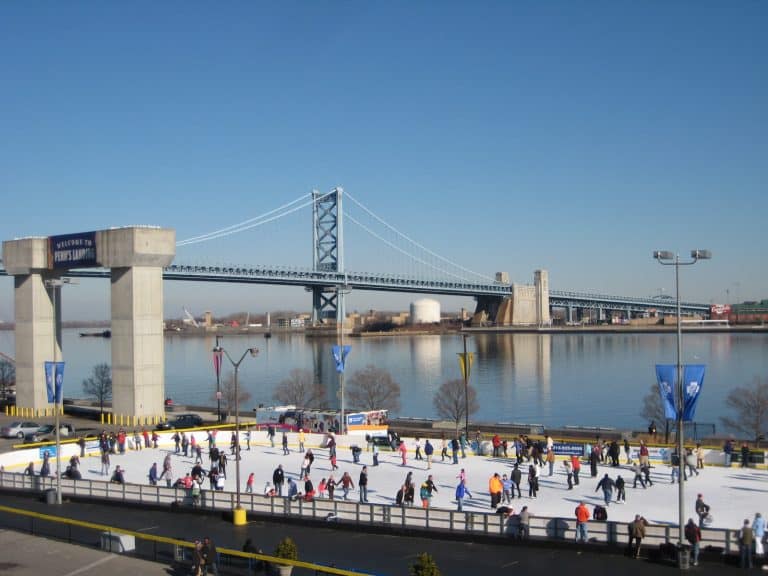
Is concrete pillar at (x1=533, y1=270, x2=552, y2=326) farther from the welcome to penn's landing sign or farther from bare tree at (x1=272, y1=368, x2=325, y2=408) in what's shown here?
Result: the welcome to penn's landing sign

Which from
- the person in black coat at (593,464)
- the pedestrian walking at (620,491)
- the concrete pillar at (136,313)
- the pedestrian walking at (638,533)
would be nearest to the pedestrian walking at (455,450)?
the person in black coat at (593,464)

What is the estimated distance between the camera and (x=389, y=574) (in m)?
15.0

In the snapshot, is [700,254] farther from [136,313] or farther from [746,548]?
[136,313]

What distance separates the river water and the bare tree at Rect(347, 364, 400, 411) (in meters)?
1.68

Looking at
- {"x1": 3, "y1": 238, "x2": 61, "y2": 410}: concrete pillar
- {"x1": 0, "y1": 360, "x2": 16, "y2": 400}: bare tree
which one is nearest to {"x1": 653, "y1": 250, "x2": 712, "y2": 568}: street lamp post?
{"x1": 3, "y1": 238, "x2": 61, "y2": 410}: concrete pillar

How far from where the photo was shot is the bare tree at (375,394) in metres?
53.8

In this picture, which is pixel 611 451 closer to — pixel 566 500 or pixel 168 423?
pixel 566 500

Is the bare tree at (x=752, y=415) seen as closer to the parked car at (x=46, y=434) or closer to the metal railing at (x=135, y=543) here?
the parked car at (x=46, y=434)

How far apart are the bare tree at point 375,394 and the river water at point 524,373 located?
1.68 meters

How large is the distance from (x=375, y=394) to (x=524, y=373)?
2955cm

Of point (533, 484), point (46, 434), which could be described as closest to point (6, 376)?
point (46, 434)

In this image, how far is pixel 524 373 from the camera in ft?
265

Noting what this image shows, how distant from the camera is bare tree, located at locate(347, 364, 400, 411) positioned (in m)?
53.8

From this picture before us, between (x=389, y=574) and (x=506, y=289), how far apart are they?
472 ft
